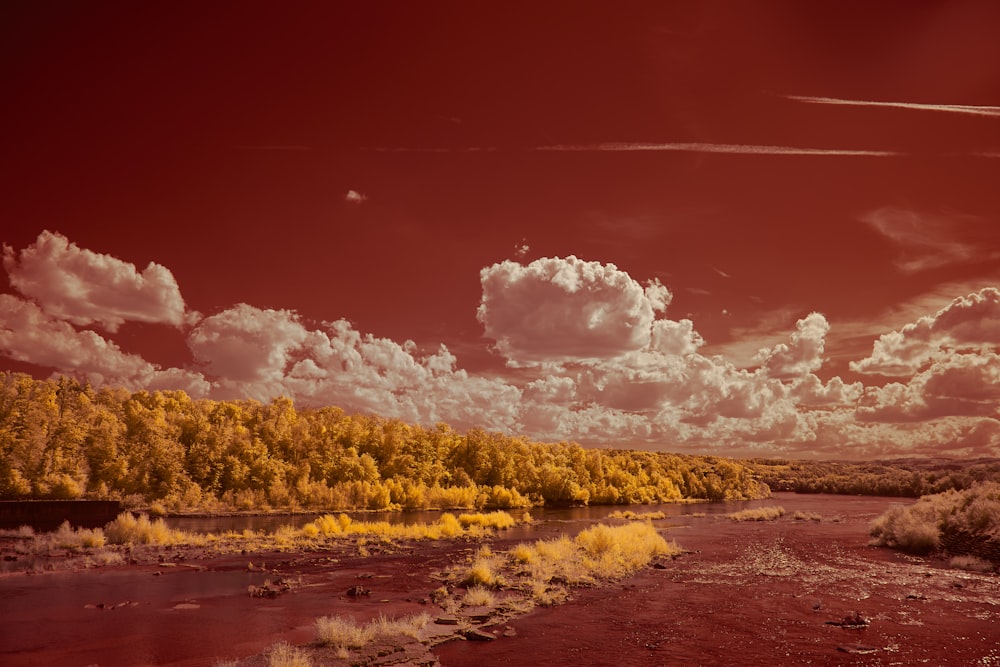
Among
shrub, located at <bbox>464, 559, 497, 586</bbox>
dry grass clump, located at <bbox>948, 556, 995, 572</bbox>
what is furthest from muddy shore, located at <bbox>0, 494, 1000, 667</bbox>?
shrub, located at <bbox>464, 559, 497, 586</bbox>

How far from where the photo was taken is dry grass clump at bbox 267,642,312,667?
15.6m

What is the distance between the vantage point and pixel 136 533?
137 ft

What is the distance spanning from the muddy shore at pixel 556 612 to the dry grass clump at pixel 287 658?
0.98 meters

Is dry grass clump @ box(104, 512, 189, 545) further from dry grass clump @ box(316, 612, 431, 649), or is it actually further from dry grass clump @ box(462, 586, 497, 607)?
dry grass clump @ box(316, 612, 431, 649)

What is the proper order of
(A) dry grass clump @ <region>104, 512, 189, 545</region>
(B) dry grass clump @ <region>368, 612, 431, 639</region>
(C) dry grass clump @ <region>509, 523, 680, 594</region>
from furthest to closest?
1. (A) dry grass clump @ <region>104, 512, 189, 545</region>
2. (C) dry grass clump @ <region>509, 523, 680, 594</region>
3. (B) dry grass clump @ <region>368, 612, 431, 639</region>

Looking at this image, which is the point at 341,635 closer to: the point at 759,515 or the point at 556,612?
the point at 556,612

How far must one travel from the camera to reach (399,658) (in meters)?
18.2

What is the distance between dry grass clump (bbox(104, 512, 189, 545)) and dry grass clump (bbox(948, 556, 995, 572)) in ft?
154

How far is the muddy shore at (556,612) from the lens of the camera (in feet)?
62.4

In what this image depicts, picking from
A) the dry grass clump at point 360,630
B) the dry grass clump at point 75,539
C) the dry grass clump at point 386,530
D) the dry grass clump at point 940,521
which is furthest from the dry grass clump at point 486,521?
the dry grass clump at point 360,630

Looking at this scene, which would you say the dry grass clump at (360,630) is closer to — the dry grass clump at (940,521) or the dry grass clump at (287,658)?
the dry grass clump at (287,658)

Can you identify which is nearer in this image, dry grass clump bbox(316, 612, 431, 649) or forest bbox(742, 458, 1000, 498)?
dry grass clump bbox(316, 612, 431, 649)

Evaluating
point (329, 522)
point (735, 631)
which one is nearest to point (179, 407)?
point (329, 522)

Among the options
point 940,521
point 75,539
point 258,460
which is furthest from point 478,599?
point 258,460
